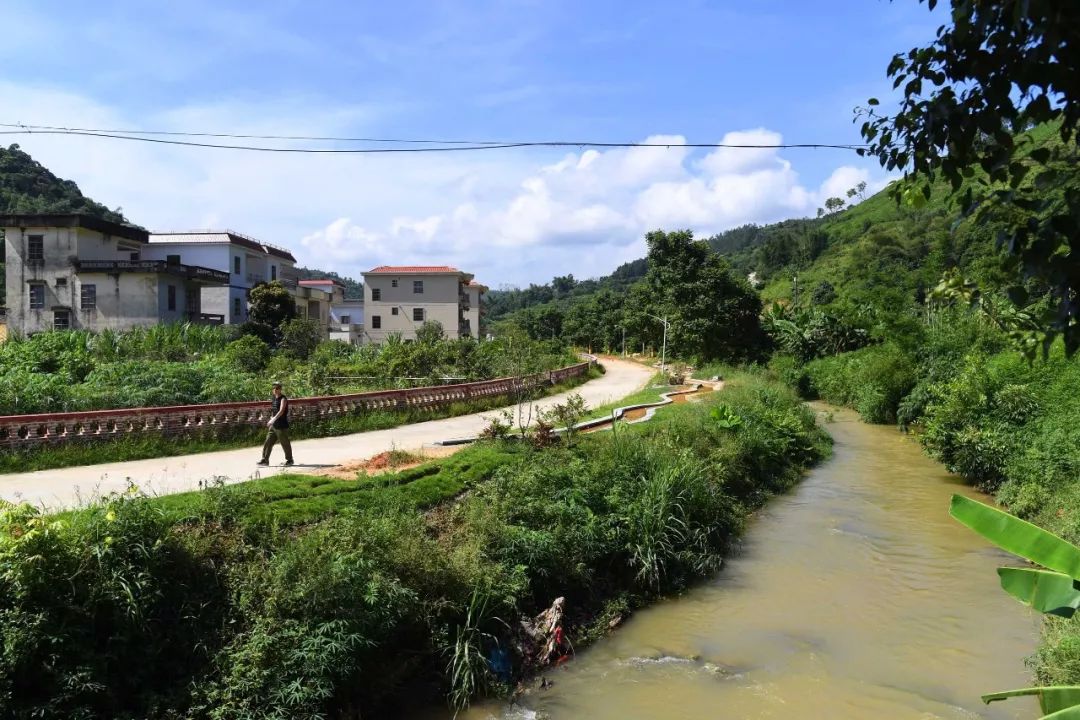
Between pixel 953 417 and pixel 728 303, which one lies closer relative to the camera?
pixel 953 417

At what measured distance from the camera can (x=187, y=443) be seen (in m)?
15.2

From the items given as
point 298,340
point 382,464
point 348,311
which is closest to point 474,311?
point 348,311

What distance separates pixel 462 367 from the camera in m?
31.2

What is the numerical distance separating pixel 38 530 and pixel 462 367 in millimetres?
24752

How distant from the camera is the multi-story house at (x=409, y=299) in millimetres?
63844

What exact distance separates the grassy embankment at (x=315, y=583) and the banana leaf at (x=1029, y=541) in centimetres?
541

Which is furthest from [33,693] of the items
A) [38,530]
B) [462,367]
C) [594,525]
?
[462,367]

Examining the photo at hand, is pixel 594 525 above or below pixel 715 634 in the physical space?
above

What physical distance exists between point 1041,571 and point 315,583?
233 inches

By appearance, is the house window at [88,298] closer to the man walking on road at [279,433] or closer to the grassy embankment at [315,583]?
the man walking on road at [279,433]

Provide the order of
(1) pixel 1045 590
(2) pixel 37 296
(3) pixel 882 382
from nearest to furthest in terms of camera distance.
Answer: (1) pixel 1045 590 < (3) pixel 882 382 < (2) pixel 37 296

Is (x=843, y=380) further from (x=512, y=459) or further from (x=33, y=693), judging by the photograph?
(x=33, y=693)

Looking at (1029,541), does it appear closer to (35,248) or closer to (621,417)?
(621,417)

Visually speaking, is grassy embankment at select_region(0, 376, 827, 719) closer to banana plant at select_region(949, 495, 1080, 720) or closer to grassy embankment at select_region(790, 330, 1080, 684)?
grassy embankment at select_region(790, 330, 1080, 684)
